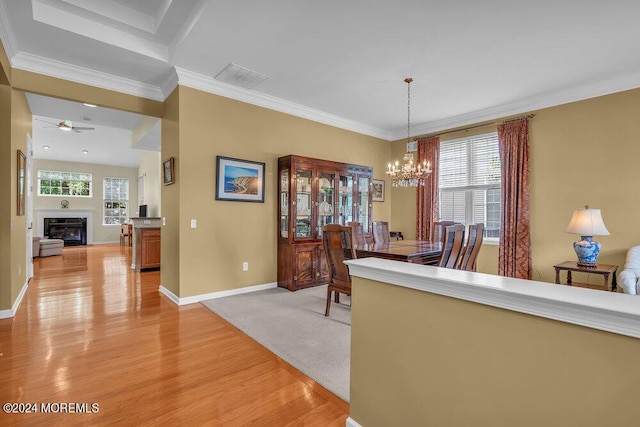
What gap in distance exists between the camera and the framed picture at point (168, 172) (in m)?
4.00

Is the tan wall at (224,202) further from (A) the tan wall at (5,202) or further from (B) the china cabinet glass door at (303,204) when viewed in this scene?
(A) the tan wall at (5,202)

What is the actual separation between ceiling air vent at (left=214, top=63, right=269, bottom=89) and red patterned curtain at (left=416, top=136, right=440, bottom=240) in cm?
339

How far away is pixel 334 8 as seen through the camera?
2598mm

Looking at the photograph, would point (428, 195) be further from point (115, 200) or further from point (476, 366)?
point (115, 200)

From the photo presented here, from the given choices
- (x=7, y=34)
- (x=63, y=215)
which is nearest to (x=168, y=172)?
(x=7, y=34)

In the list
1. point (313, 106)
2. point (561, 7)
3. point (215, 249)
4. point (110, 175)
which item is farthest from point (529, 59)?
point (110, 175)

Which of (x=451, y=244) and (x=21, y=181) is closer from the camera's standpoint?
(x=451, y=244)

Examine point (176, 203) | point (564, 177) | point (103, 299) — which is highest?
point (564, 177)

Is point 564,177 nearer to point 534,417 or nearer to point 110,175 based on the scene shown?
point 534,417

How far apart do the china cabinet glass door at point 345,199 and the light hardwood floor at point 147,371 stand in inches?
101

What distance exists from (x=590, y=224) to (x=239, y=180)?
4381 mm

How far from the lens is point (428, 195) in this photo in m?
5.76

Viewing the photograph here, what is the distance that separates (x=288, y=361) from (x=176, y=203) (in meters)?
2.58

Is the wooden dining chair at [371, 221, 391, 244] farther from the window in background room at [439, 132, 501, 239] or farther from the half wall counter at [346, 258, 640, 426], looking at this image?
the half wall counter at [346, 258, 640, 426]
